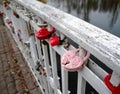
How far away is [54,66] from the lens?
1.22 metres

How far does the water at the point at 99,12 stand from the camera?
6.58m

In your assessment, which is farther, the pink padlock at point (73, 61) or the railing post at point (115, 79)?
the pink padlock at point (73, 61)

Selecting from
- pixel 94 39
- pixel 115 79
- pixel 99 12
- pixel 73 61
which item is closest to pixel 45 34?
pixel 73 61

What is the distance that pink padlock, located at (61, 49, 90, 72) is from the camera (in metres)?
0.67

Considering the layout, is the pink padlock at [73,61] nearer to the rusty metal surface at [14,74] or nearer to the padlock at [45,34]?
the padlock at [45,34]

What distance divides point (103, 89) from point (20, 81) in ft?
6.43

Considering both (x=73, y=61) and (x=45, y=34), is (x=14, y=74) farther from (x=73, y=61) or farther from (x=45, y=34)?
(x=73, y=61)

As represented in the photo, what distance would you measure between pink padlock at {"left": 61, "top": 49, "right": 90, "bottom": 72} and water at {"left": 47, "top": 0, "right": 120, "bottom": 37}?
16.8 ft

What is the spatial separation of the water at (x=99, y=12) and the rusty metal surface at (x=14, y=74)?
13.0ft

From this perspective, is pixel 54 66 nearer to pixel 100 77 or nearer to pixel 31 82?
pixel 100 77

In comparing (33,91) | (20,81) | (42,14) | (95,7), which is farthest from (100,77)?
(95,7)

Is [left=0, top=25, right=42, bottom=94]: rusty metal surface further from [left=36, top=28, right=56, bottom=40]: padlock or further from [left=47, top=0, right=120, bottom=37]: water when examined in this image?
[left=47, top=0, right=120, bottom=37]: water

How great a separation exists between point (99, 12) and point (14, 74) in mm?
7480

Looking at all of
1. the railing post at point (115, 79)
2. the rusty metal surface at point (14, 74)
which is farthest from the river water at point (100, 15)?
the railing post at point (115, 79)
